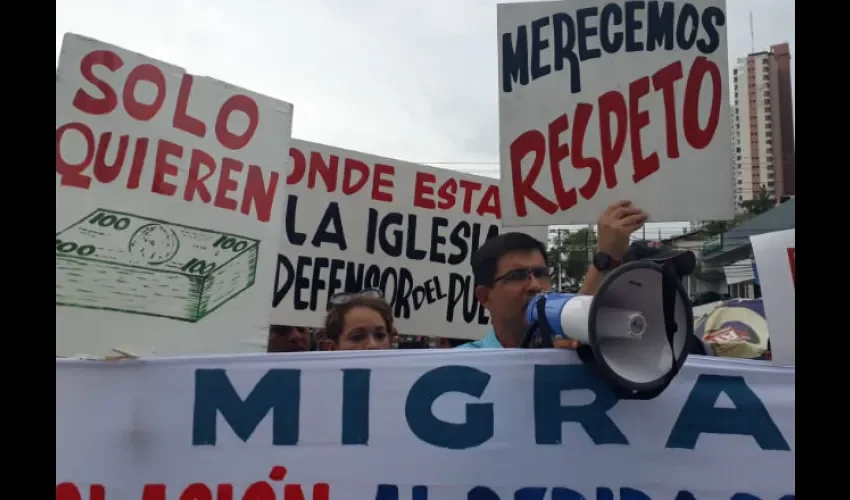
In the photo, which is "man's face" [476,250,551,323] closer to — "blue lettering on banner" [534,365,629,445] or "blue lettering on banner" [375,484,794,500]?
"blue lettering on banner" [534,365,629,445]

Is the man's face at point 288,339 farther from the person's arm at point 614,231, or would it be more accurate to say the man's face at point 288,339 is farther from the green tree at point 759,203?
the green tree at point 759,203

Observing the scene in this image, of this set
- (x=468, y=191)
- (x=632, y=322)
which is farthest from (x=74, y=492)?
(x=468, y=191)

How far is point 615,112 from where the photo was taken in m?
2.82

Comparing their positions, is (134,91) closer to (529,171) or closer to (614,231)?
(529,171)

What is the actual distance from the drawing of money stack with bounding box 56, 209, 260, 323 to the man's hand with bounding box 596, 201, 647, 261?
47.9 inches

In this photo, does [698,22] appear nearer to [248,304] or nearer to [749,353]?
[749,353]

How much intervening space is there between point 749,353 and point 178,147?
2234 millimetres

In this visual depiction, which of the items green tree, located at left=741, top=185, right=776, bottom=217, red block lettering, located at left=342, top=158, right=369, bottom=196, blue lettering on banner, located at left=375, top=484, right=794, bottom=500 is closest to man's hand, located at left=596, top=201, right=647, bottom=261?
blue lettering on banner, located at left=375, top=484, right=794, bottom=500

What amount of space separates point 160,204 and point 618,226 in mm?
1555

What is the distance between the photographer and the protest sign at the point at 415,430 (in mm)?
2043

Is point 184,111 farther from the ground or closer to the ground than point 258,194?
farther from the ground

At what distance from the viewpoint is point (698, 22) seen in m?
2.81

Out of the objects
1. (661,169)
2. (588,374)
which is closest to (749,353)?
(661,169)

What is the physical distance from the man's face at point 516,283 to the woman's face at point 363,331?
488 millimetres
